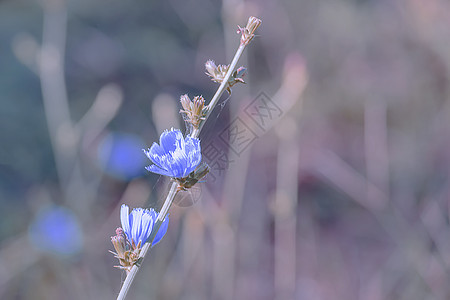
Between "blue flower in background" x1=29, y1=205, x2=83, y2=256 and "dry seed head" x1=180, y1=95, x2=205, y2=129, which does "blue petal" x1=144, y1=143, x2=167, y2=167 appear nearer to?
"dry seed head" x1=180, y1=95, x2=205, y2=129

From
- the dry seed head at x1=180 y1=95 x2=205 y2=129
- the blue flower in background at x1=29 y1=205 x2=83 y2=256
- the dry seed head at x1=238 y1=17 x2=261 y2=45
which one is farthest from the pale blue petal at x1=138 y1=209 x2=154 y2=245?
the blue flower in background at x1=29 y1=205 x2=83 y2=256

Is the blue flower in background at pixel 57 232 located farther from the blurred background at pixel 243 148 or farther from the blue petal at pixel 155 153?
the blue petal at pixel 155 153

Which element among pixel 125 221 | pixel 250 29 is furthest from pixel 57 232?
pixel 250 29

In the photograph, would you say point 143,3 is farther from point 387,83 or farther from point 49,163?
point 387,83

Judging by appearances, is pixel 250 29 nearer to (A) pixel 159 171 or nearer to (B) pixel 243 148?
(A) pixel 159 171

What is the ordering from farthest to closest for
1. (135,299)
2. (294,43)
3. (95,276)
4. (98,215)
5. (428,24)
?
(294,43), (428,24), (98,215), (135,299), (95,276)

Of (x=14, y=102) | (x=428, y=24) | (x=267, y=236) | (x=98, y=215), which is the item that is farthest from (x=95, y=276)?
(x=428, y=24)
